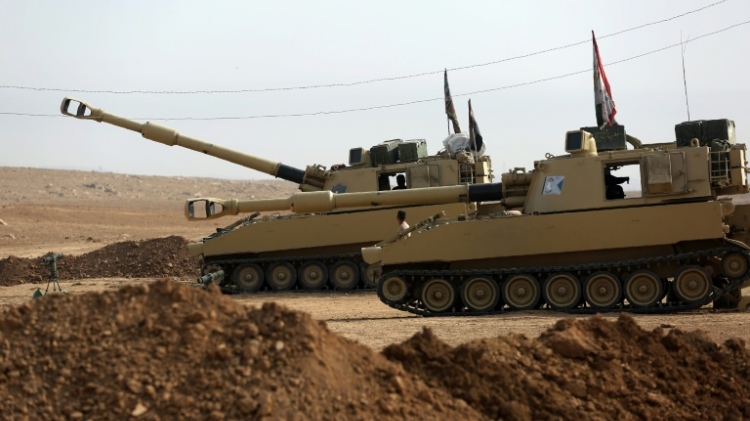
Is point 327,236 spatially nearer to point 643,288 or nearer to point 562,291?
point 562,291

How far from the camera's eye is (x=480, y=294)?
59.1ft

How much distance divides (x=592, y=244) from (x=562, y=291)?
0.84 metres

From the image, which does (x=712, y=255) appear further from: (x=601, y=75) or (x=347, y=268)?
(x=347, y=268)

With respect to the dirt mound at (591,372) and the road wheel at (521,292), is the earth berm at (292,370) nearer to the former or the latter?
the dirt mound at (591,372)

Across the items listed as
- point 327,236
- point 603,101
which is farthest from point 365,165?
point 603,101

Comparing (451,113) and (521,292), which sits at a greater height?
(451,113)

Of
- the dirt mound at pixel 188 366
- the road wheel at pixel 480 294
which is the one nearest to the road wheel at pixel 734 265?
the road wheel at pixel 480 294

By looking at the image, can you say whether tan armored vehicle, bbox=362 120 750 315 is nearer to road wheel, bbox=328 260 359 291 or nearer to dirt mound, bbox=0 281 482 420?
road wheel, bbox=328 260 359 291

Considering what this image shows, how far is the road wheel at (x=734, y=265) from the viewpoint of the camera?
56.1 ft

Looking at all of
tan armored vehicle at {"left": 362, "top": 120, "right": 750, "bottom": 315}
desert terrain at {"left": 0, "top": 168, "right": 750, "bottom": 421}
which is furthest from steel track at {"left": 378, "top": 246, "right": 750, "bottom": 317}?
desert terrain at {"left": 0, "top": 168, "right": 750, "bottom": 421}

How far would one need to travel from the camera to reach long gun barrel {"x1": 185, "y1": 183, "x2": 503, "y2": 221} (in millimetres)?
19188

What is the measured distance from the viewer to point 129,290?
30.9ft

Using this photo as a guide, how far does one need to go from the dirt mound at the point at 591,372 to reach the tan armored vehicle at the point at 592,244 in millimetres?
6608

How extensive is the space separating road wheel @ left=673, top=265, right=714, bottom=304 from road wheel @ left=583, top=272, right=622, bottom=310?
85 centimetres
